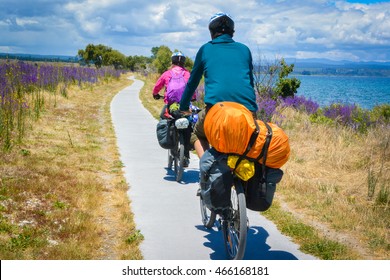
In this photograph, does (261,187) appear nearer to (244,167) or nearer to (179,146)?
(244,167)

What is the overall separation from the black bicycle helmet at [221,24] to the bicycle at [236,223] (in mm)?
Result: 1661

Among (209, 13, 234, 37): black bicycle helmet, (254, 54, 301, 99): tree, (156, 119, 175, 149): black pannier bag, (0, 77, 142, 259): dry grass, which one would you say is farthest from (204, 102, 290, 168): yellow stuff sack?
(254, 54, 301, 99): tree

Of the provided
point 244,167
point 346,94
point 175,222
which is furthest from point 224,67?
point 346,94

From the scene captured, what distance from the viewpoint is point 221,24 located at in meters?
4.61

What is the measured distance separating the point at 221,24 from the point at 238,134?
1.45 meters

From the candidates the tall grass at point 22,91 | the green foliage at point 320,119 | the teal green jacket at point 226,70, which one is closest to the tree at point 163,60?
the tall grass at point 22,91

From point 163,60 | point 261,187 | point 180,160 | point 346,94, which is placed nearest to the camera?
point 261,187

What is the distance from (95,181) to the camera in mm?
7598

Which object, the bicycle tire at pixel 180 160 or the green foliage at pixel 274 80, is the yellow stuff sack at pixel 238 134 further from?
the green foliage at pixel 274 80

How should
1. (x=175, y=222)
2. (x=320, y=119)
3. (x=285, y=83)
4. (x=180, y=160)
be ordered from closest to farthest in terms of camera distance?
(x=175, y=222)
(x=180, y=160)
(x=320, y=119)
(x=285, y=83)

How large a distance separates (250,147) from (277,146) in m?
0.26

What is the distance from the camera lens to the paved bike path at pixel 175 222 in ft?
15.9

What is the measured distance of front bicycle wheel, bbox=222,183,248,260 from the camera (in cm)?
401
